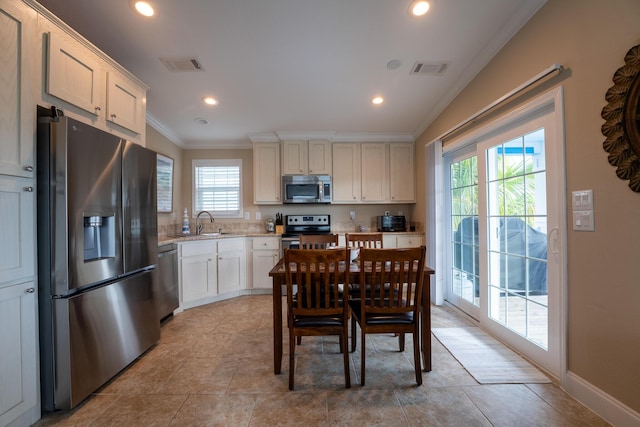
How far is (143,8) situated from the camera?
1.74 m

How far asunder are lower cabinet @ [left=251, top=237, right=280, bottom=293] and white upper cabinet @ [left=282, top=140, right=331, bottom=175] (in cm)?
112

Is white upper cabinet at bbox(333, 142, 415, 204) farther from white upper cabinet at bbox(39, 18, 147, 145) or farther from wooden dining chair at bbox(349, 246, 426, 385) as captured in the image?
white upper cabinet at bbox(39, 18, 147, 145)

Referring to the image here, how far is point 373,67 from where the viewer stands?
2.42 metres

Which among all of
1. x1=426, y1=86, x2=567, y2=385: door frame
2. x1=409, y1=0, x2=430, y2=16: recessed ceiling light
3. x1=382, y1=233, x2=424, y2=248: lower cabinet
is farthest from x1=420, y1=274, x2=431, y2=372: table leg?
x1=382, y1=233, x2=424, y2=248: lower cabinet

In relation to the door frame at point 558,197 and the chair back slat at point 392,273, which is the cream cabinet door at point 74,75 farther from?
the door frame at point 558,197

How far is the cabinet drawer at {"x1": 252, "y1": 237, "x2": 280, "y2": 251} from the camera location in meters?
3.98

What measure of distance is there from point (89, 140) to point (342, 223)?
3.49 meters

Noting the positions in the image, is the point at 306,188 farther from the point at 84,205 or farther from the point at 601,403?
the point at 601,403

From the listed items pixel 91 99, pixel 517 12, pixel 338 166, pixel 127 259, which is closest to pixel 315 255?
pixel 127 259

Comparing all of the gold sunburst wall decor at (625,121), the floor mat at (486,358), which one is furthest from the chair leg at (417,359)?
the gold sunburst wall decor at (625,121)

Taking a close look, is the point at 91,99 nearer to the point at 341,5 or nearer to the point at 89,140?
the point at 89,140

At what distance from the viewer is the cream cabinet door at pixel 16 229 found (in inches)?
51.8

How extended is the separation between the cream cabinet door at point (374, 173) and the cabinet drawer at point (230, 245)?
2054mm

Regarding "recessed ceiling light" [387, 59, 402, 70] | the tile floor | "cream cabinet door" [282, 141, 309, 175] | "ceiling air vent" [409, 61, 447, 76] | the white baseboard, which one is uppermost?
"ceiling air vent" [409, 61, 447, 76]
